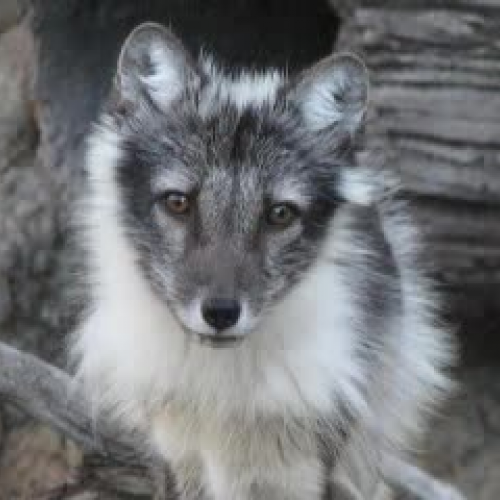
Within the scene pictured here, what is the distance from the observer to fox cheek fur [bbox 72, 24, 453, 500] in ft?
8.36

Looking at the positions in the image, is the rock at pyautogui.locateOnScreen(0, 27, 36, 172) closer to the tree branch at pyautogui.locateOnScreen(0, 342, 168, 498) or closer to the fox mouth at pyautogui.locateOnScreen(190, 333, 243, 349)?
the tree branch at pyautogui.locateOnScreen(0, 342, 168, 498)

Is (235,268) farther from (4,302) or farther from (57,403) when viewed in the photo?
(4,302)

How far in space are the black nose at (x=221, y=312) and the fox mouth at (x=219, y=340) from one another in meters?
0.04

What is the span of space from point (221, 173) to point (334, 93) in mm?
271

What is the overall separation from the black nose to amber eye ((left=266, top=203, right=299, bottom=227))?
7.3 inches

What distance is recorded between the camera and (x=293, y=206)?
8.52 ft

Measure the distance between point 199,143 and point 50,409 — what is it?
0.83 metres

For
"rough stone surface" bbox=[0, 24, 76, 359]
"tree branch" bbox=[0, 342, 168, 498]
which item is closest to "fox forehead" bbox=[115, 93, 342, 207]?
"tree branch" bbox=[0, 342, 168, 498]

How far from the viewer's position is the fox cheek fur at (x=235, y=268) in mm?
2549

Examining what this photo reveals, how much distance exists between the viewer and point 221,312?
8.04ft

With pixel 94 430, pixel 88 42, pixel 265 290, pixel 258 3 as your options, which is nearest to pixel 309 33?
pixel 258 3

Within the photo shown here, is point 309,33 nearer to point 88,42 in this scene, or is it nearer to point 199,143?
point 88,42

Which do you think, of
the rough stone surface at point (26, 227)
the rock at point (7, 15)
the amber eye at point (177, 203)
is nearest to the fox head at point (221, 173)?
the amber eye at point (177, 203)

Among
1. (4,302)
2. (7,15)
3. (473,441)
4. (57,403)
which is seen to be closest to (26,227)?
(4,302)
